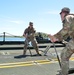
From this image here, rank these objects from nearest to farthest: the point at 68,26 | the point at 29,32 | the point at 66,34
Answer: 1. the point at 68,26
2. the point at 66,34
3. the point at 29,32

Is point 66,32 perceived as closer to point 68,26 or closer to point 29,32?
point 68,26

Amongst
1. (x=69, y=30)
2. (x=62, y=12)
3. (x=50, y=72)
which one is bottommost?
(x=50, y=72)

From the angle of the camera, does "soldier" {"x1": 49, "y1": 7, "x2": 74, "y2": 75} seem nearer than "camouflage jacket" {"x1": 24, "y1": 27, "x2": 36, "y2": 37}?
Yes

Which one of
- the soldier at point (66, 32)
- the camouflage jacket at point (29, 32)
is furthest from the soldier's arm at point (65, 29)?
the camouflage jacket at point (29, 32)

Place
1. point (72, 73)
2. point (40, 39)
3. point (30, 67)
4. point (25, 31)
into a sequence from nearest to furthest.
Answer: point (72, 73) < point (30, 67) < point (25, 31) < point (40, 39)

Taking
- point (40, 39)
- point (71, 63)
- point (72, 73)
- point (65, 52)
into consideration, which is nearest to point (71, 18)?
point (65, 52)

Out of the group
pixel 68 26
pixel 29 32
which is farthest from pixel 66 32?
pixel 29 32

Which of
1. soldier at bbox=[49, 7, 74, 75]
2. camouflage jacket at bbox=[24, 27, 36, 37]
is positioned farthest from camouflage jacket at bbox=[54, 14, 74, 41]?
camouflage jacket at bbox=[24, 27, 36, 37]

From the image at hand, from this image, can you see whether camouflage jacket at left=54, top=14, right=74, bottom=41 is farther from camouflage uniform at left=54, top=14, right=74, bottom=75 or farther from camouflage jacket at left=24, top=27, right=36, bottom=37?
camouflage jacket at left=24, top=27, right=36, bottom=37

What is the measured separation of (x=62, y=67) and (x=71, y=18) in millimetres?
1401

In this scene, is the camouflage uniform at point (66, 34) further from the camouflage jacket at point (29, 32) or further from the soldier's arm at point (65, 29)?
the camouflage jacket at point (29, 32)

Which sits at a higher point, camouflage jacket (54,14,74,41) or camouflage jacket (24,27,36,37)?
camouflage jacket (54,14,74,41)

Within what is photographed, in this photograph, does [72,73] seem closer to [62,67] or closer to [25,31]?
[62,67]

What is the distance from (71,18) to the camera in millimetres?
7781
